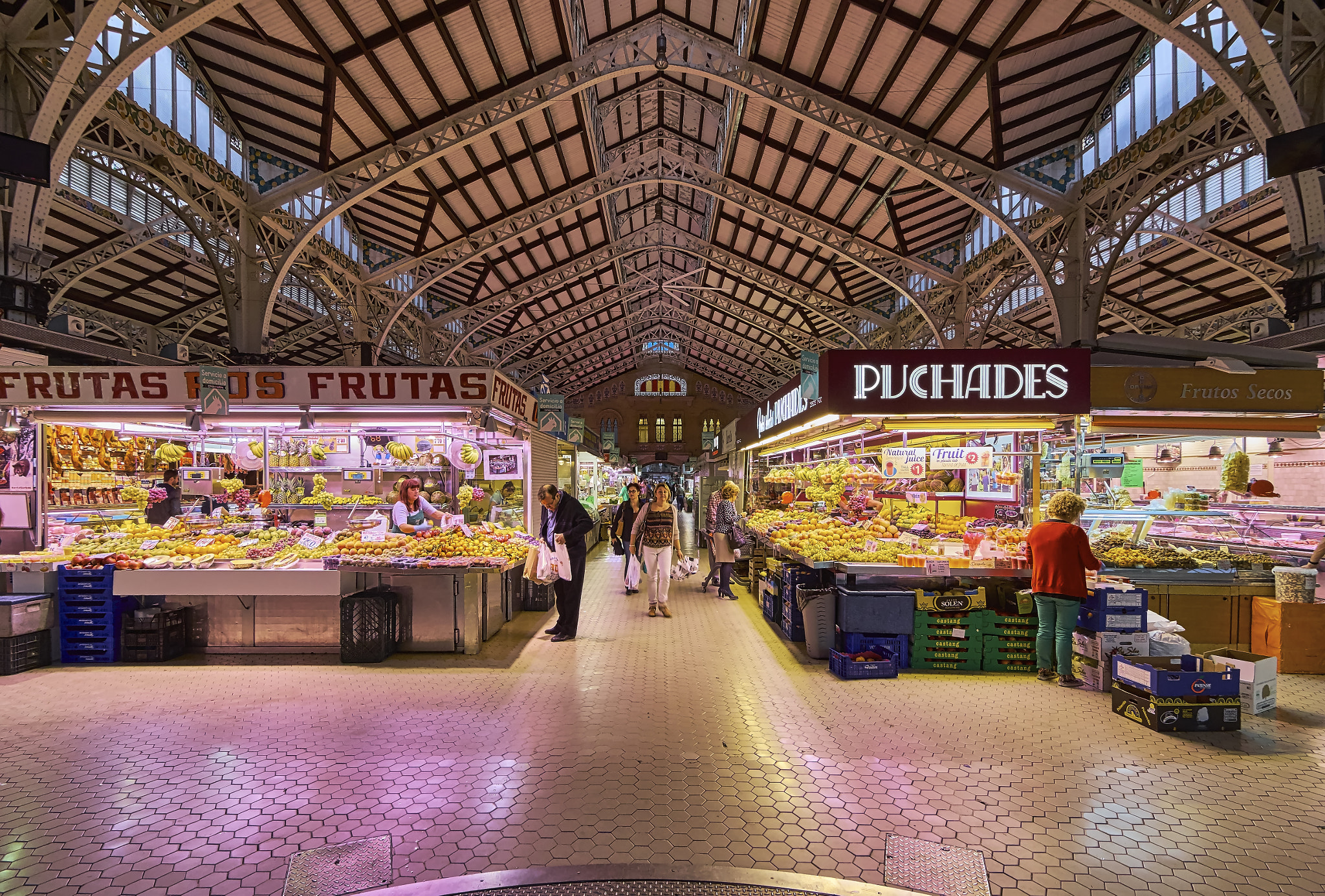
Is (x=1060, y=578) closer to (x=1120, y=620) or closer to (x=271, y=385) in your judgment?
(x=1120, y=620)

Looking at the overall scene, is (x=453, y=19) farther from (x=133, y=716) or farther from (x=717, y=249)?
(x=717, y=249)

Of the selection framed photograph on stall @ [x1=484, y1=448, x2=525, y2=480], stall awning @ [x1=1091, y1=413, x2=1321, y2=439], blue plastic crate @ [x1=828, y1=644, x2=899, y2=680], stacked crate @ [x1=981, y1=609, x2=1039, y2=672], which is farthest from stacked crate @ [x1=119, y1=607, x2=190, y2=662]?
stall awning @ [x1=1091, y1=413, x2=1321, y2=439]

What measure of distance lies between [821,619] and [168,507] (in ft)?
27.0

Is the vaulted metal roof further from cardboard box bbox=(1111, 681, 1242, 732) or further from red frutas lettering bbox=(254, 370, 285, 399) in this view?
cardboard box bbox=(1111, 681, 1242, 732)

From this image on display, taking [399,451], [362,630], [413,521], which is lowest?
[362,630]

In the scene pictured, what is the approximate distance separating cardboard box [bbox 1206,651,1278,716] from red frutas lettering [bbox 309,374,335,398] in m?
7.91

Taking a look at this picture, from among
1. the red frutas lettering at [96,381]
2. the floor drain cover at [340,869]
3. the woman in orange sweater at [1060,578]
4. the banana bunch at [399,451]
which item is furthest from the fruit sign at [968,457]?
the red frutas lettering at [96,381]

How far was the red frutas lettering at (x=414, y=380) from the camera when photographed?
654 cm

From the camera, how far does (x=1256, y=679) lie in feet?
14.8

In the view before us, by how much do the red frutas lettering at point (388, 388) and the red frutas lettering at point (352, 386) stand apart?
0.39ft

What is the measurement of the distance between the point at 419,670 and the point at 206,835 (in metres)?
2.61

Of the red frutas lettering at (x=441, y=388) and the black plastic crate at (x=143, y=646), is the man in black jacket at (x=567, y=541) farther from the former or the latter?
the black plastic crate at (x=143, y=646)

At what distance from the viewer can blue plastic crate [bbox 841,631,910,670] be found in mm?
5656

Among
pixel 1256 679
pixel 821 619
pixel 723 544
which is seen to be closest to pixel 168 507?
pixel 723 544
